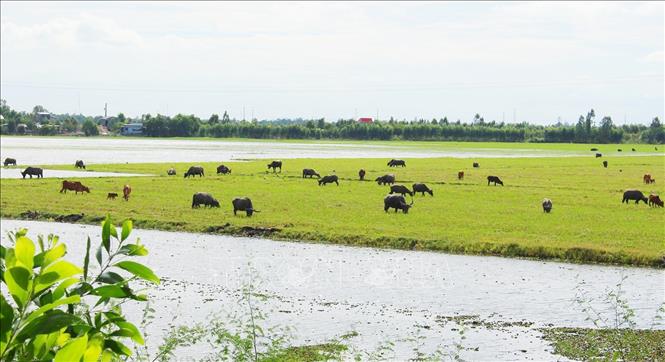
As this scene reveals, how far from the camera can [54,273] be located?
2.04 m

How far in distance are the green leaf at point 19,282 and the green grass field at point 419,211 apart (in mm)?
24243

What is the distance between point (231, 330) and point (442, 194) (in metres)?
29.7

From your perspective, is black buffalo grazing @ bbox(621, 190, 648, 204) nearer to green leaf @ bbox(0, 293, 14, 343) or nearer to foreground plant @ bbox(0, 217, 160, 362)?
foreground plant @ bbox(0, 217, 160, 362)

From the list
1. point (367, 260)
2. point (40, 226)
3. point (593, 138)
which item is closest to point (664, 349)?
point (367, 260)

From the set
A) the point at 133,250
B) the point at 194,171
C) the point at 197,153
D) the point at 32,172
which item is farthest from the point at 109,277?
the point at 197,153

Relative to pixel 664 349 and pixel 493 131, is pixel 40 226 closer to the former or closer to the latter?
pixel 664 349

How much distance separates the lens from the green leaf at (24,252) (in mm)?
1956

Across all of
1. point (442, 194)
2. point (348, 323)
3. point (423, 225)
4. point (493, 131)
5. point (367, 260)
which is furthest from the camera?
point (493, 131)

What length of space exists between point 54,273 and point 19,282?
0.31ft

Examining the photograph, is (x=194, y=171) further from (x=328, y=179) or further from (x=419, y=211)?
(x=419, y=211)

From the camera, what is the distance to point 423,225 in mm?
30797

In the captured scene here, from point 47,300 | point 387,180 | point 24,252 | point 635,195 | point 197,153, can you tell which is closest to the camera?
point 24,252

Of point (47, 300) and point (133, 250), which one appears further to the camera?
point (133, 250)

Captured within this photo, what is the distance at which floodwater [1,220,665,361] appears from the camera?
15.4 meters
